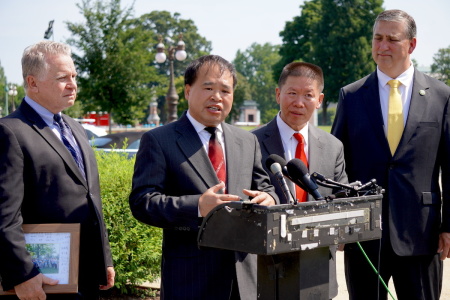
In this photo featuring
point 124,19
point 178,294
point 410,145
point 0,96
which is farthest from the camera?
point 0,96

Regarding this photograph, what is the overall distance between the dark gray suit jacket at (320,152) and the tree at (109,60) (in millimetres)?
23675

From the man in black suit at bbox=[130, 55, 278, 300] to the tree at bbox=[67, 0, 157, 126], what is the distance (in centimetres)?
2423

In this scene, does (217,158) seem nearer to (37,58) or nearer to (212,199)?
(212,199)

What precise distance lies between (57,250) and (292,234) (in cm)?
137

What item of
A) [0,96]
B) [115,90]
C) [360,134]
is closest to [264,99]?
[0,96]

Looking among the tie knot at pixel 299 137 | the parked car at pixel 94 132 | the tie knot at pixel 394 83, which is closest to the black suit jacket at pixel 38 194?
the tie knot at pixel 299 137

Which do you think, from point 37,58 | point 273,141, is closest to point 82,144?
point 37,58

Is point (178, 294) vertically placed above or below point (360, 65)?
below

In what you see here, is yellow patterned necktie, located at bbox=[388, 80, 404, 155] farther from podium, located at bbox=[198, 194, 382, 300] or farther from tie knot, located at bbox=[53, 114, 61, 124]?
tie knot, located at bbox=[53, 114, 61, 124]

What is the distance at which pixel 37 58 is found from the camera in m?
3.37

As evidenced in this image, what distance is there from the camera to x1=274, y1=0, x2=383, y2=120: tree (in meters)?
59.8

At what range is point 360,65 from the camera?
2356 inches

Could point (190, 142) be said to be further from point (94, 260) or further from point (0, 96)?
point (0, 96)

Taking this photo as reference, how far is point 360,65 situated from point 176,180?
2320 inches
